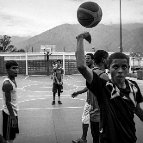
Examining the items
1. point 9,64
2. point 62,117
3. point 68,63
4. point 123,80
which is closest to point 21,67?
point 68,63

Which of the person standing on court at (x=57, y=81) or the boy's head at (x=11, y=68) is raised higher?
the boy's head at (x=11, y=68)

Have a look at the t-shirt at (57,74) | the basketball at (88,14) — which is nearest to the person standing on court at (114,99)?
the basketball at (88,14)

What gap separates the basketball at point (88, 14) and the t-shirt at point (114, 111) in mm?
1066

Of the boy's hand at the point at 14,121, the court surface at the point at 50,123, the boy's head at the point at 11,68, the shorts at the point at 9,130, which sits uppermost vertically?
the boy's head at the point at 11,68

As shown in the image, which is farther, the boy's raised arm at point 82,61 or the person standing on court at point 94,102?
the person standing on court at point 94,102

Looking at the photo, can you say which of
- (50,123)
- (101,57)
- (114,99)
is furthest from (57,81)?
(114,99)

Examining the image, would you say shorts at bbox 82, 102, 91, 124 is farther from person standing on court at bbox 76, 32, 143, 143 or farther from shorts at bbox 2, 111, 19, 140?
person standing on court at bbox 76, 32, 143, 143

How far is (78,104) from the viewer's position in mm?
10352

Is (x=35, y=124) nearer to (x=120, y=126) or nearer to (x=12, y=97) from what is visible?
(x=12, y=97)

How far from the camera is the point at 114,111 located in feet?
8.00

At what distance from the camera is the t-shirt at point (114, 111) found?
8.01ft

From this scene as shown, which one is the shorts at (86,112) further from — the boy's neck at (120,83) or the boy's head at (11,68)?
the boy's neck at (120,83)

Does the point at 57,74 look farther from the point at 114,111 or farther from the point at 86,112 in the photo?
the point at 114,111

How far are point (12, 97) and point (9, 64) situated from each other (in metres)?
0.56
